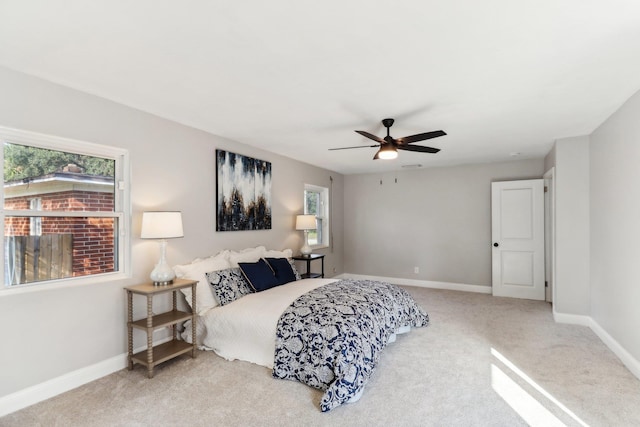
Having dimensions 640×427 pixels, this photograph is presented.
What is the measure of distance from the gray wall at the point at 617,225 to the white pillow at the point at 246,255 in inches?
156

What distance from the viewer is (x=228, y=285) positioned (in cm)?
359

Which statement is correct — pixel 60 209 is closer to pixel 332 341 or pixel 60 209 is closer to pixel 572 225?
pixel 332 341

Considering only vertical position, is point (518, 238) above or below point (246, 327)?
above

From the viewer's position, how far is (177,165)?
11.7 ft

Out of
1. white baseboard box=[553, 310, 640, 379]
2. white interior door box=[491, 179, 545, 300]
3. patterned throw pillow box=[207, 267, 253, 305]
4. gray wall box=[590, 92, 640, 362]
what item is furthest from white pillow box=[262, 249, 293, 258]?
gray wall box=[590, 92, 640, 362]

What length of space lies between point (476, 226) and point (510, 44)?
4.55 m

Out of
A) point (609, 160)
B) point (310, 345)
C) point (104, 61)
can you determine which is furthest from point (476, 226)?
point (104, 61)

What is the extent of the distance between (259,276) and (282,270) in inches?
18.1

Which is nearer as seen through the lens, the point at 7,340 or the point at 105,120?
the point at 7,340

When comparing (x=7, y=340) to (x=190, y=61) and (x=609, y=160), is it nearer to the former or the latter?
(x=190, y=61)

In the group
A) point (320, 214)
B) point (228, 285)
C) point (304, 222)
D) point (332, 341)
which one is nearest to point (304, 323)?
point (332, 341)

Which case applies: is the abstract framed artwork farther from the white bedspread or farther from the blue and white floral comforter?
the blue and white floral comforter

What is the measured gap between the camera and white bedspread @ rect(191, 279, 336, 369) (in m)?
3.04

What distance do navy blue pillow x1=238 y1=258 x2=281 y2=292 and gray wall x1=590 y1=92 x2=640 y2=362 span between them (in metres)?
3.54
